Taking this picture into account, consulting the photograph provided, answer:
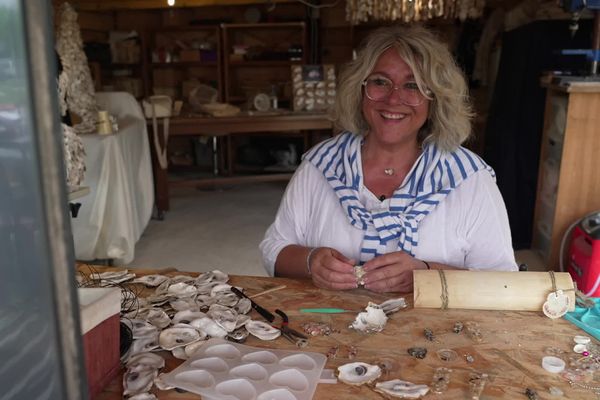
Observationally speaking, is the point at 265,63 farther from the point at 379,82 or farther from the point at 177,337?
the point at 177,337

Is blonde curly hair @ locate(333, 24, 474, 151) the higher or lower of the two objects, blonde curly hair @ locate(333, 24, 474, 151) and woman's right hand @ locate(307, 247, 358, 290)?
the higher

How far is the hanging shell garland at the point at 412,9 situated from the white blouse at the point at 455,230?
299 centimetres

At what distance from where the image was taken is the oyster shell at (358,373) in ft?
2.88

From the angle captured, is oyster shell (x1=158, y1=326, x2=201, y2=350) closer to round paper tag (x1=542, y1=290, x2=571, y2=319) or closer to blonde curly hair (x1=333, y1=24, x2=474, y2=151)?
round paper tag (x1=542, y1=290, x2=571, y2=319)

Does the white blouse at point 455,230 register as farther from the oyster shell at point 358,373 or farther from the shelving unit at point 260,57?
the shelving unit at point 260,57

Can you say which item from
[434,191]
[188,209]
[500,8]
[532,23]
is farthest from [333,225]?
[500,8]

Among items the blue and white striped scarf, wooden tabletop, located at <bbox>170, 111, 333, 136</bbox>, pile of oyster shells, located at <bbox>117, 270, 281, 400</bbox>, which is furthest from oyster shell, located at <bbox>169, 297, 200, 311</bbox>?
wooden tabletop, located at <bbox>170, 111, 333, 136</bbox>

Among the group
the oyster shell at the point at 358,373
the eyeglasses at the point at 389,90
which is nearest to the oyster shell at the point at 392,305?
the oyster shell at the point at 358,373

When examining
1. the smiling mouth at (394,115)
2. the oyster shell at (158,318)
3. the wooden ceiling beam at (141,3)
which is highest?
the wooden ceiling beam at (141,3)

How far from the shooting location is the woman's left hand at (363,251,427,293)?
1290 mm

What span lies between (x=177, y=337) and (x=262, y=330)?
161mm

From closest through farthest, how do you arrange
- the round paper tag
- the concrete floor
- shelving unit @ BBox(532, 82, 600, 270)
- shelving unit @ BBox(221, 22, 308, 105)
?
the round paper tag < shelving unit @ BBox(532, 82, 600, 270) < the concrete floor < shelving unit @ BBox(221, 22, 308, 105)

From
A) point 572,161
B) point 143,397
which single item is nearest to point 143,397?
point 143,397

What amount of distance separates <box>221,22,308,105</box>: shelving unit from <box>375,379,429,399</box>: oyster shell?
601 cm
